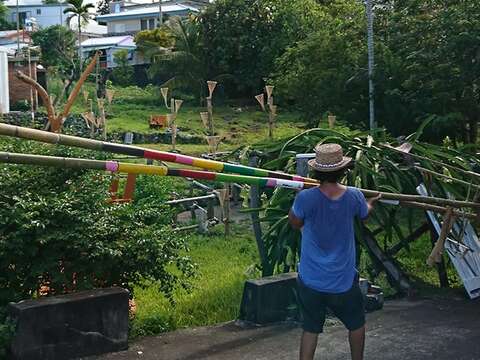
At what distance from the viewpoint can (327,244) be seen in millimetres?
4461

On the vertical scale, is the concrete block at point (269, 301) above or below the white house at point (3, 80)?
below

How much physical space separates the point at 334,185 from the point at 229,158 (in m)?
3.54

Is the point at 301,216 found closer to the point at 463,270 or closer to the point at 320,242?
the point at 320,242

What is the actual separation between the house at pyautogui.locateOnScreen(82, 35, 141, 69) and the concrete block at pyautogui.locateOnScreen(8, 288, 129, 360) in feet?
149

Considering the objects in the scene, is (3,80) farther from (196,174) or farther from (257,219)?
(196,174)

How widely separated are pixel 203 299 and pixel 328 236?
296cm

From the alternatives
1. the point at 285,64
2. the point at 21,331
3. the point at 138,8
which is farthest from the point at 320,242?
the point at 138,8

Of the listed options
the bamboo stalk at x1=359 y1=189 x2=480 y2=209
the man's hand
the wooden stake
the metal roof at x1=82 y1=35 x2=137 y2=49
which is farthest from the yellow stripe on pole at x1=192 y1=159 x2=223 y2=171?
the metal roof at x1=82 y1=35 x2=137 y2=49

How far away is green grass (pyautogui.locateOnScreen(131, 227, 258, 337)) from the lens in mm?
6280

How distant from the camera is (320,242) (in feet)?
14.6

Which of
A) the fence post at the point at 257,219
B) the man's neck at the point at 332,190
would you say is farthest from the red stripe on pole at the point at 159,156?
the fence post at the point at 257,219

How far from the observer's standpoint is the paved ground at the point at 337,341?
17.5 ft

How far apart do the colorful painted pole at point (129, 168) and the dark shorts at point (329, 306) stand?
2.37 ft

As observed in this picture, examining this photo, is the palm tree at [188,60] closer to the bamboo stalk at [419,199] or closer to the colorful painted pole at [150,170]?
the bamboo stalk at [419,199]
